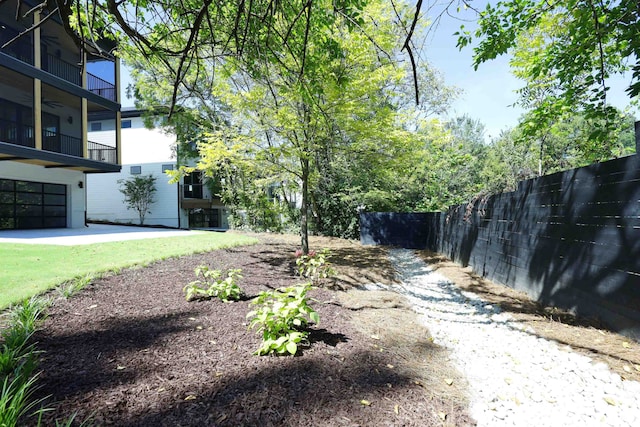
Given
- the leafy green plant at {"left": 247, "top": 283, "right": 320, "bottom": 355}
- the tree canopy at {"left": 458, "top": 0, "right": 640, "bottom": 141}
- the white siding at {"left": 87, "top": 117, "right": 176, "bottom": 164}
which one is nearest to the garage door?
the white siding at {"left": 87, "top": 117, "right": 176, "bottom": 164}

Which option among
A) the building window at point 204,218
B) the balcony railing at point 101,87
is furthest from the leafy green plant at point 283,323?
the building window at point 204,218

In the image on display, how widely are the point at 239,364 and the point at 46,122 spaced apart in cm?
1842

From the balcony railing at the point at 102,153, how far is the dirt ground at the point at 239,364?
14.7 meters

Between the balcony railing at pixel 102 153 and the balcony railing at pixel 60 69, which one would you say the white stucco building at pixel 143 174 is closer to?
the balcony railing at pixel 102 153

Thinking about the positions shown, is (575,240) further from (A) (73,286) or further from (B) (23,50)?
(B) (23,50)

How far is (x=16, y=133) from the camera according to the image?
14023 mm

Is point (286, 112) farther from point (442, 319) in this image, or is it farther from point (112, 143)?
point (112, 143)

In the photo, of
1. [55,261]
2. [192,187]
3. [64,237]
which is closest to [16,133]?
[64,237]

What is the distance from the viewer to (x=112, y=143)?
21.1 m

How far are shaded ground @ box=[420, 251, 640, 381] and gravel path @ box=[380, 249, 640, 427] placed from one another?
0.11 meters

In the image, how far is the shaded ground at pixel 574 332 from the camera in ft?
9.88

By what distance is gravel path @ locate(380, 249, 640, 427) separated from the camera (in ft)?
7.89

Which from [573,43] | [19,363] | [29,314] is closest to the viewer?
[19,363]

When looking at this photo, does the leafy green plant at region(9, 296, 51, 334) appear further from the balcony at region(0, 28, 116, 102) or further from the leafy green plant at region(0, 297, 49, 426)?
the balcony at region(0, 28, 116, 102)
